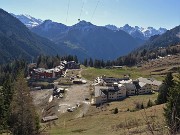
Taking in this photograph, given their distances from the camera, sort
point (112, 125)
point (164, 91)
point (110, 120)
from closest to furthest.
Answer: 1. point (112, 125)
2. point (110, 120)
3. point (164, 91)

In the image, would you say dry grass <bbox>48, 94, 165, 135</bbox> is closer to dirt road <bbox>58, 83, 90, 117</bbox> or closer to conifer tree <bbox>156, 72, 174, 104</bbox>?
conifer tree <bbox>156, 72, 174, 104</bbox>

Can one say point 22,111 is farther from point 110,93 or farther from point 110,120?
point 110,93

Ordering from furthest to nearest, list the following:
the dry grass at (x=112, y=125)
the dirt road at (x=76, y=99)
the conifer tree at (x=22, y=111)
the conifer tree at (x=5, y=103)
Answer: the dirt road at (x=76, y=99)
the conifer tree at (x=5, y=103)
the conifer tree at (x=22, y=111)
the dry grass at (x=112, y=125)

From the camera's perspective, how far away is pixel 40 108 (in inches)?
4833

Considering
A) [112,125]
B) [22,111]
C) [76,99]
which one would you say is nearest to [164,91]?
[112,125]

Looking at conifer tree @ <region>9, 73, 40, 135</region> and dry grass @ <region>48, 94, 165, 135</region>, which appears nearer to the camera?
dry grass @ <region>48, 94, 165, 135</region>

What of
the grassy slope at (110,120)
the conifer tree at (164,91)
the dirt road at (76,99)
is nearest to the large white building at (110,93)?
the grassy slope at (110,120)

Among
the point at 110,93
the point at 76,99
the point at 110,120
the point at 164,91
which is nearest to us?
the point at 110,120

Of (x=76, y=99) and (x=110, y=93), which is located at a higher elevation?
(x=110, y=93)

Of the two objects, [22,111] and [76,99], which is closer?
[22,111]

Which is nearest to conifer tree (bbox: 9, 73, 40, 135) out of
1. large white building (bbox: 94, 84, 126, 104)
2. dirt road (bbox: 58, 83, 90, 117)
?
dirt road (bbox: 58, 83, 90, 117)

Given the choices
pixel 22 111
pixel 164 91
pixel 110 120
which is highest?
pixel 164 91

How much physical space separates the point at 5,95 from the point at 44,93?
74938mm

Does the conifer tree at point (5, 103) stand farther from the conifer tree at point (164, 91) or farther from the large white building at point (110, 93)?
the large white building at point (110, 93)
